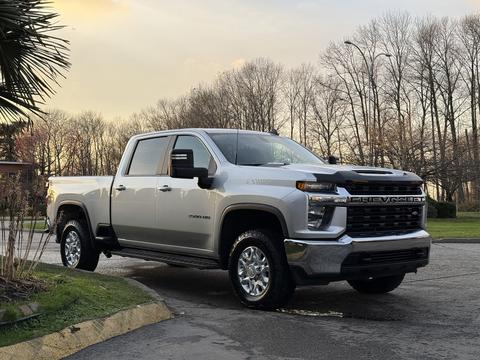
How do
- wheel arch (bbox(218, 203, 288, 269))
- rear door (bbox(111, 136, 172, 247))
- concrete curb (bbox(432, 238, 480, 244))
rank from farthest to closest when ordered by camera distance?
concrete curb (bbox(432, 238, 480, 244))
rear door (bbox(111, 136, 172, 247))
wheel arch (bbox(218, 203, 288, 269))

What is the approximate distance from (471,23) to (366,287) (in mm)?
52823

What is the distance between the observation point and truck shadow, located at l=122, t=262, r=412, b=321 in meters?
6.46

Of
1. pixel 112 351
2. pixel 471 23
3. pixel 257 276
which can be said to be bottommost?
pixel 112 351

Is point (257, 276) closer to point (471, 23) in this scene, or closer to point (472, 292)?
point (472, 292)

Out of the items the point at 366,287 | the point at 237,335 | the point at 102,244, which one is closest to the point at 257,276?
the point at 237,335

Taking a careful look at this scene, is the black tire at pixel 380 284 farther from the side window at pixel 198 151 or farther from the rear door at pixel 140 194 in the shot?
the rear door at pixel 140 194

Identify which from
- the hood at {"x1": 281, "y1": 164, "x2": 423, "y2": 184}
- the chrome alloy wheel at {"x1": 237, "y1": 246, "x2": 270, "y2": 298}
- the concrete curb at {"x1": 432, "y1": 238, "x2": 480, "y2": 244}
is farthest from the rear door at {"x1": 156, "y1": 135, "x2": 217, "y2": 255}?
the concrete curb at {"x1": 432, "y1": 238, "x2": 480, "y2": 244}

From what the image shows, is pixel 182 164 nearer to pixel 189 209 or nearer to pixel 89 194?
pixel 189 209

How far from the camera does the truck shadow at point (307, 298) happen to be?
646cm

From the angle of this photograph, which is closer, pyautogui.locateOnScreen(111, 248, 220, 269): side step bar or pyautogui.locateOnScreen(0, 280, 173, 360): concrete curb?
pyautogui.locateOnScreen(0, 280, 173, 360): concrete curb

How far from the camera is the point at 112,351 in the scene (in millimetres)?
4883

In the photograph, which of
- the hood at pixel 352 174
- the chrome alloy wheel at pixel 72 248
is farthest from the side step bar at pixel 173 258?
the hood at pixel 352 174

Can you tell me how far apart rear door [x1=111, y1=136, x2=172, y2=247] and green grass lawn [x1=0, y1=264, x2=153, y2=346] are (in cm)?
88

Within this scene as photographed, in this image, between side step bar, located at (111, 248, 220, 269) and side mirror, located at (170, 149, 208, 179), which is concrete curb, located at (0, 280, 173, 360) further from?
side mirror, located at (170, 149, 208, 179)
